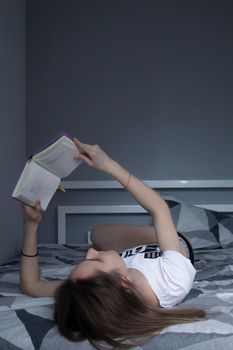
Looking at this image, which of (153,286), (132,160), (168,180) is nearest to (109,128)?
(132,160)

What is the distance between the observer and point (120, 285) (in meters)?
0.80

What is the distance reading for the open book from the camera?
3.30 ft

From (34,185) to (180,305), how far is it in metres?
0.45

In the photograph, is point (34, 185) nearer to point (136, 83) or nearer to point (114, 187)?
point (114, 187)

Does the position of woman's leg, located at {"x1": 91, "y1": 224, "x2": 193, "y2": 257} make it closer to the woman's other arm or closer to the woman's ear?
the woman's other arm

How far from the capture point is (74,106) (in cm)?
226

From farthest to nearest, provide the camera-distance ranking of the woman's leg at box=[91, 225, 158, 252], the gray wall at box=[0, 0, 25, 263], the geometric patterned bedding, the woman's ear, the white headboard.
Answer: the white headboard
the gray wall at box=[0, 0, 25, 263]
the woman's leg at box=[91, 225, 158, 252]
the woman's ear
the geometric patterned bedding

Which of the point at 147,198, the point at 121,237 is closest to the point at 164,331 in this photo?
the point at 147,198

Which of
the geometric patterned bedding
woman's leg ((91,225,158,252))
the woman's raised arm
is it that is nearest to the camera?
the geometric patterned bedding

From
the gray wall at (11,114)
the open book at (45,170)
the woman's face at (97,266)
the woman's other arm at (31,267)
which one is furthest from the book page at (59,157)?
the gray wall at (11,114)

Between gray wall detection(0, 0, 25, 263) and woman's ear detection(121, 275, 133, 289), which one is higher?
gray wall detection(0, 0, 25, 263)

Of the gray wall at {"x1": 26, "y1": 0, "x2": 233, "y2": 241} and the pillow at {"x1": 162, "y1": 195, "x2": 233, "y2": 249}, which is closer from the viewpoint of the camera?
the pillow at {"x1": 162, "y1": 195, "x2": 233, "y2": 249}

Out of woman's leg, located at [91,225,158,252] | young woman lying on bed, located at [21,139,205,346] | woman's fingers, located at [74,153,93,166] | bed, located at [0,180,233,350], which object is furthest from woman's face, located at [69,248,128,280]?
woman's leg, located at [91,225,158,252]

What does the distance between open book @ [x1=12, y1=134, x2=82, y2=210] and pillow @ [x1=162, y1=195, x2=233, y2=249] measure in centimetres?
92
